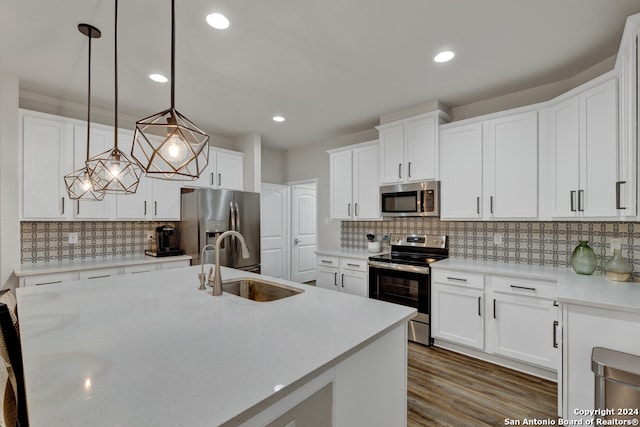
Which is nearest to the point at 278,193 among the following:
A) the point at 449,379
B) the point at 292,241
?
the point at 292,241

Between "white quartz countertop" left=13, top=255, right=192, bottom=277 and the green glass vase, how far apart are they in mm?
3971

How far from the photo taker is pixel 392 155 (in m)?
3.62

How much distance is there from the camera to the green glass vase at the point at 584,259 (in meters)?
2.47

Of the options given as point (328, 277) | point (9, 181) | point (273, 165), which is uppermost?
point (273, 165)

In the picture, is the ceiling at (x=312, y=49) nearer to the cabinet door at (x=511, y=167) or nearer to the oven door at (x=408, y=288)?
the cabinet door at (x=511, y=167)

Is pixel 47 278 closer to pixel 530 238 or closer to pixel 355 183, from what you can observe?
pixel 355 183

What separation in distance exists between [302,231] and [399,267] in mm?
2836

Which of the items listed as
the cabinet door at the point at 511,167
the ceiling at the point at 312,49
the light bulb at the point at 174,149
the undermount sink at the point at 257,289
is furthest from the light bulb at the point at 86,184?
the cabinet door at the point at 511,167

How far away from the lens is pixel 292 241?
5621mm

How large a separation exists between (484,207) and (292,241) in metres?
3.45

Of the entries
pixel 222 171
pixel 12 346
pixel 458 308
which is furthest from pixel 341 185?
pixel 12 346

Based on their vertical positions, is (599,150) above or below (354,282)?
above

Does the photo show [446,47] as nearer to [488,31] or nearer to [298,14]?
[488,31]

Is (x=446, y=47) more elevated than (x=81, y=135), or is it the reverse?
(x=446, y=47)
